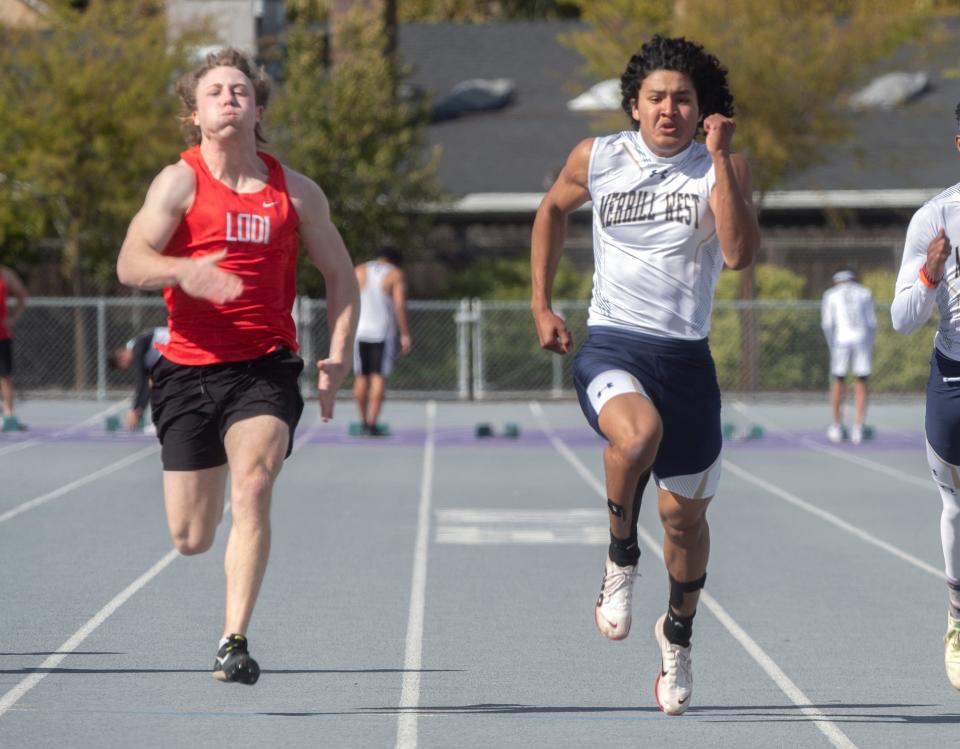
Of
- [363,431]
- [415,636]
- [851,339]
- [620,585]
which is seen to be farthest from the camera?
[363,431]

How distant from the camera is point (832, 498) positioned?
47.3 feet

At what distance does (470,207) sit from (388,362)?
39.1 ft

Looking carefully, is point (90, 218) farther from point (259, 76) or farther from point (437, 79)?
point (259, 76)

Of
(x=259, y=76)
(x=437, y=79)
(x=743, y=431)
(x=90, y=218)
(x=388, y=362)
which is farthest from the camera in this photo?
(x=437, y=79)

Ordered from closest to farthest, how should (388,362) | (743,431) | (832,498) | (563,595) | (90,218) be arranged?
(563,595)
(832,498)
(388,362)
(743,431)
(90,218)

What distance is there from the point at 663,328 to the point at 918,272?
940 mm

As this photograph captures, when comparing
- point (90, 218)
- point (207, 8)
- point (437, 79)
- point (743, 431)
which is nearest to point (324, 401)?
point (743, 431)

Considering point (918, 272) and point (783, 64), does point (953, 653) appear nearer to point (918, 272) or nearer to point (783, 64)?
point (918, 272)

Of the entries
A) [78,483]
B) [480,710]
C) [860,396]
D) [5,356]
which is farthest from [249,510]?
[860,396]

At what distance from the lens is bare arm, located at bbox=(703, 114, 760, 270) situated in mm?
5785

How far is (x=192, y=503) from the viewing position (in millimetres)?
6363

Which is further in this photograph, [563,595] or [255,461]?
[563,595]

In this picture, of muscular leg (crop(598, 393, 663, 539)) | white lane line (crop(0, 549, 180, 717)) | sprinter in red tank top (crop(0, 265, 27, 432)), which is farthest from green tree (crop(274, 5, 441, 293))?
muscular leg (crop(598, 393, 663, 539))

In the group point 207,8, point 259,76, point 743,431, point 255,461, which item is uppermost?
point 207,8
